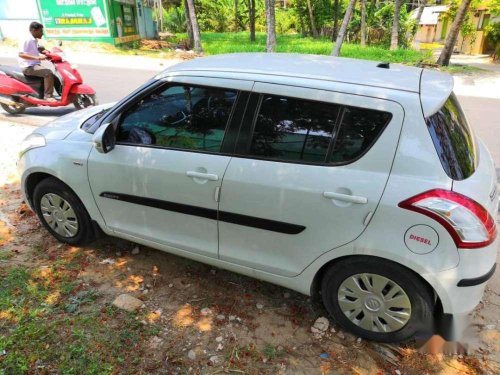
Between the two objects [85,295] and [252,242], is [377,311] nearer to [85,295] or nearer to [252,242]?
[252,242]

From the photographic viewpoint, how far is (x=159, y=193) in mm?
2922

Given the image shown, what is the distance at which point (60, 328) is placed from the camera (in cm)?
274

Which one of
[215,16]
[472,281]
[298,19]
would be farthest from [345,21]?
[215,16]

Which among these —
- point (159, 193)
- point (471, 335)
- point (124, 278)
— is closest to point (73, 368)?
point (124, 278)

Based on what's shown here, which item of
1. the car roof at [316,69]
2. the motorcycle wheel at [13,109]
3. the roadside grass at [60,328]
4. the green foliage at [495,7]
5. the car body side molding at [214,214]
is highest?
the green foliage at [495,7]

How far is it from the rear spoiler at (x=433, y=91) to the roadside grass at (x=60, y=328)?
→ 226 centimetres

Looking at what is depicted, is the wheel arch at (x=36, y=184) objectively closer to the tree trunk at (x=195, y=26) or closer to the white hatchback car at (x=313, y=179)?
the white hatchback car at (x=313, y=179)

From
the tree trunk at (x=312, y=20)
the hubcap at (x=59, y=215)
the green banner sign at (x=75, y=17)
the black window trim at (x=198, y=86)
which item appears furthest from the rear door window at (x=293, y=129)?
the tree trunk at (x=312, y=20)

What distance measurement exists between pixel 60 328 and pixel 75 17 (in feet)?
66.4

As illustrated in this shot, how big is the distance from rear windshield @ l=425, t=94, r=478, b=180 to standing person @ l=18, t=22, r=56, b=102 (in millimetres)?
7183

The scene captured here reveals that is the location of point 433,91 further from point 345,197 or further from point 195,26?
point 195,26

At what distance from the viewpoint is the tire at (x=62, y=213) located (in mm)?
3408

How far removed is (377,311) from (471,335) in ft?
2.47

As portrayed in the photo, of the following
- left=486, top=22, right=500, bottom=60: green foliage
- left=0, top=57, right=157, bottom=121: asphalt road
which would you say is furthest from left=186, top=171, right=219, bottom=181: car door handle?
left=486, top=22, right=500, bottom=60: green foliage
